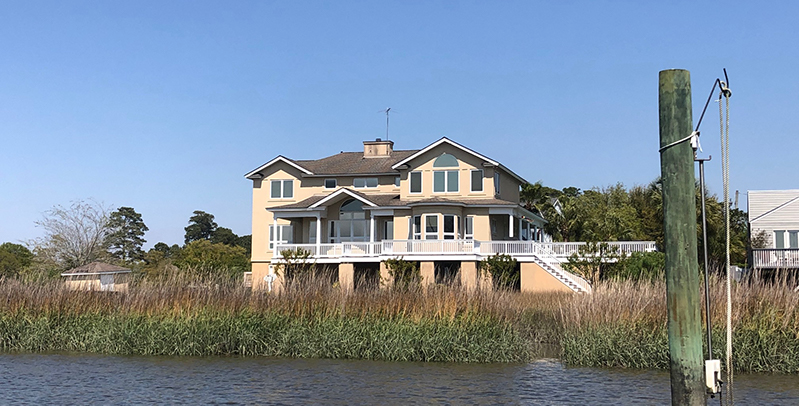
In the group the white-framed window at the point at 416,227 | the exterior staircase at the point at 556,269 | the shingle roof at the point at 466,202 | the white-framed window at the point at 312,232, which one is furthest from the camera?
the white-framed window at the point at 312,232

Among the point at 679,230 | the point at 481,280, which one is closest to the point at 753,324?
the point at 481,280

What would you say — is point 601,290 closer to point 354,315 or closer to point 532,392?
point 532,392

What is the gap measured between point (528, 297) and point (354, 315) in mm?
7621

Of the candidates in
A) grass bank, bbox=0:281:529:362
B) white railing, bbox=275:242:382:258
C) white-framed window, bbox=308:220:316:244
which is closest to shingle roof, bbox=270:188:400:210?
white-framed window, bbox=308:220:316:244

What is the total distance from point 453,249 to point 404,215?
16.2ft

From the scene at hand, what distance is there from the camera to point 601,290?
18000 millimetres

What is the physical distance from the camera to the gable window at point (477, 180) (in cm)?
4131

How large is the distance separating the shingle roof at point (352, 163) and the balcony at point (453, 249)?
284 inches

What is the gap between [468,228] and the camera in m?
41.3

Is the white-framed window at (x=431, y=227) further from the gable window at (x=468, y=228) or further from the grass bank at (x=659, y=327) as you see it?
the grass bank at (x=659, y=327)

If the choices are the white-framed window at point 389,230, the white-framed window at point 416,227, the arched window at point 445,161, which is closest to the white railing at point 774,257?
the arched window at point 445,161

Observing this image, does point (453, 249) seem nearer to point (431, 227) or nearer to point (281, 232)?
point (431, 227)

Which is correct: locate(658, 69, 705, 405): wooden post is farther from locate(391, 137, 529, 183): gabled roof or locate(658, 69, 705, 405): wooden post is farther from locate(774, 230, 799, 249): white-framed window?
locate(774, 230, 799, 249): white-framed window

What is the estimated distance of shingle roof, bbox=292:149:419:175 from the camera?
45844 mm
